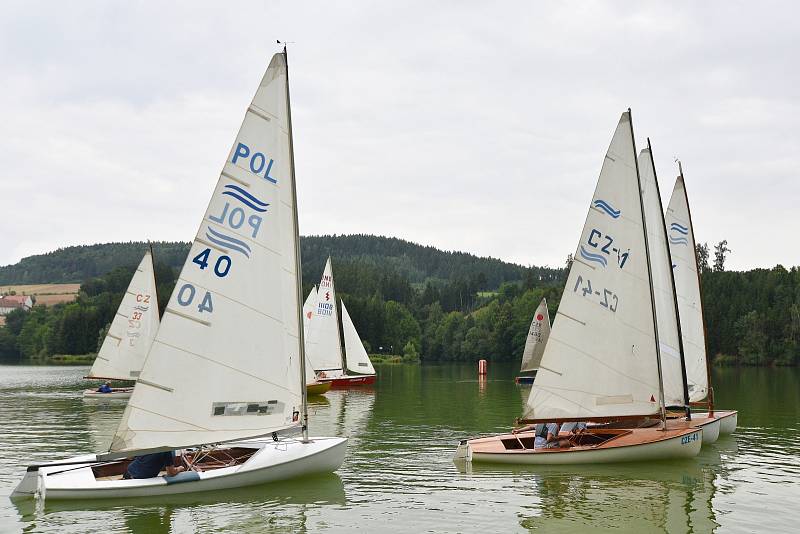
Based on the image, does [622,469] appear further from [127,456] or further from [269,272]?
[127,456]

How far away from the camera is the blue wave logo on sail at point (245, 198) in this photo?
17.9 m

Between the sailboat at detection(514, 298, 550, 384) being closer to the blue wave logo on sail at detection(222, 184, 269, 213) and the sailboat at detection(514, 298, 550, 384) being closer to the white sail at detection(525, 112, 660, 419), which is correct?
the white sail at detection(525, 112, 660, 419)

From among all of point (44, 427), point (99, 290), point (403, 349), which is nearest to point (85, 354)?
point (99, 290)

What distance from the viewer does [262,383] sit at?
18141mm

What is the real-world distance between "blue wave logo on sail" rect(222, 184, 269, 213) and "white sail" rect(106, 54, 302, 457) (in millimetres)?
22

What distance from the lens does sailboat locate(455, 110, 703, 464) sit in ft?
70.6

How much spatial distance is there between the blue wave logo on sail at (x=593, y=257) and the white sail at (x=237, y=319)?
8089mm

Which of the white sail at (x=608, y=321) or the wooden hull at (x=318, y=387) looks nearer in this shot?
the white sail at (x=608, y=321)

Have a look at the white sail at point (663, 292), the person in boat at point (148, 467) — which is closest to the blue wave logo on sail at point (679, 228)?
the white sail at point (663, 292)

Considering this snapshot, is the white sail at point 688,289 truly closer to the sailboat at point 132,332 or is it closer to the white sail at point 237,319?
the white sail at point 237,319

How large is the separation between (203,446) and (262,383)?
1.96m

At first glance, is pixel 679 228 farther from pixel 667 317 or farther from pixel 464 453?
pixel 464 453

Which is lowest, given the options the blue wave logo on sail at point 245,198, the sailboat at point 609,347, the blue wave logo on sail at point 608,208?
the sailboat at point 609,347

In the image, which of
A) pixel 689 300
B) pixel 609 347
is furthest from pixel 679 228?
pixel 609 347
